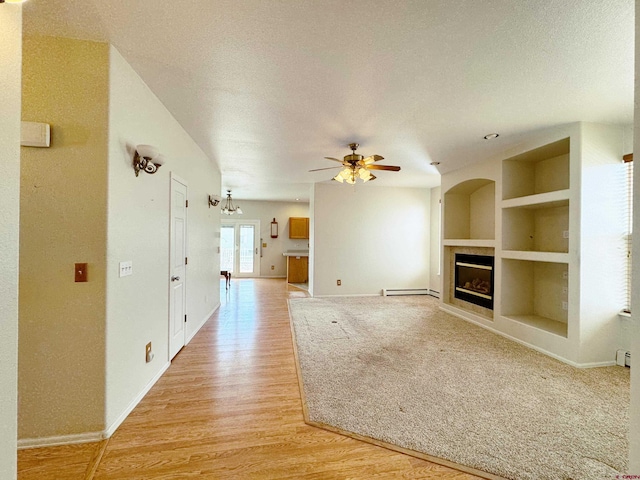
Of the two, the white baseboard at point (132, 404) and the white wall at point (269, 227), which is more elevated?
the white wall at point (269, 227)

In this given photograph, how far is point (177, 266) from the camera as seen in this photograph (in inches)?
116

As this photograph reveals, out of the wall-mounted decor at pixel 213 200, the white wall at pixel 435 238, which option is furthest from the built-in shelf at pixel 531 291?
the wall-mounted decor at pixel 213 200

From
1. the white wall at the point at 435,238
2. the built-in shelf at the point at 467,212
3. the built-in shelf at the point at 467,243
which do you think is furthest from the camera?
the white wall at the point at 435,238

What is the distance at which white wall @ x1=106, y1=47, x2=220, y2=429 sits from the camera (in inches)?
70.7

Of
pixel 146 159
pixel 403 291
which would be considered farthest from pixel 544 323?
pixel 146 159

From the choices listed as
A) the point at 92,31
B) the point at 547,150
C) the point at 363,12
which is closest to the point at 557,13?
the point at 363,12

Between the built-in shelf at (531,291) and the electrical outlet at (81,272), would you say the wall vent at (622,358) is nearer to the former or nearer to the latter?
the built-in shelf at (531,291)

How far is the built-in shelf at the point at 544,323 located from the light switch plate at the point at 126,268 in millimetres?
4464

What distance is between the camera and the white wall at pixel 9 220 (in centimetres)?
95

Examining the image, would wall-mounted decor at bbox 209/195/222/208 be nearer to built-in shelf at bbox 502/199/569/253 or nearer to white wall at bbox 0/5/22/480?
white wall at bbox 0/5/22/480

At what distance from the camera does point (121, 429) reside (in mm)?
1840

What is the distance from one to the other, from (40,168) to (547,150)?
5046 millimetres

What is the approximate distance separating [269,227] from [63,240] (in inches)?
304

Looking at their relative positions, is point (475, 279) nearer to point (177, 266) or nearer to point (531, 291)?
point (531, 291)
